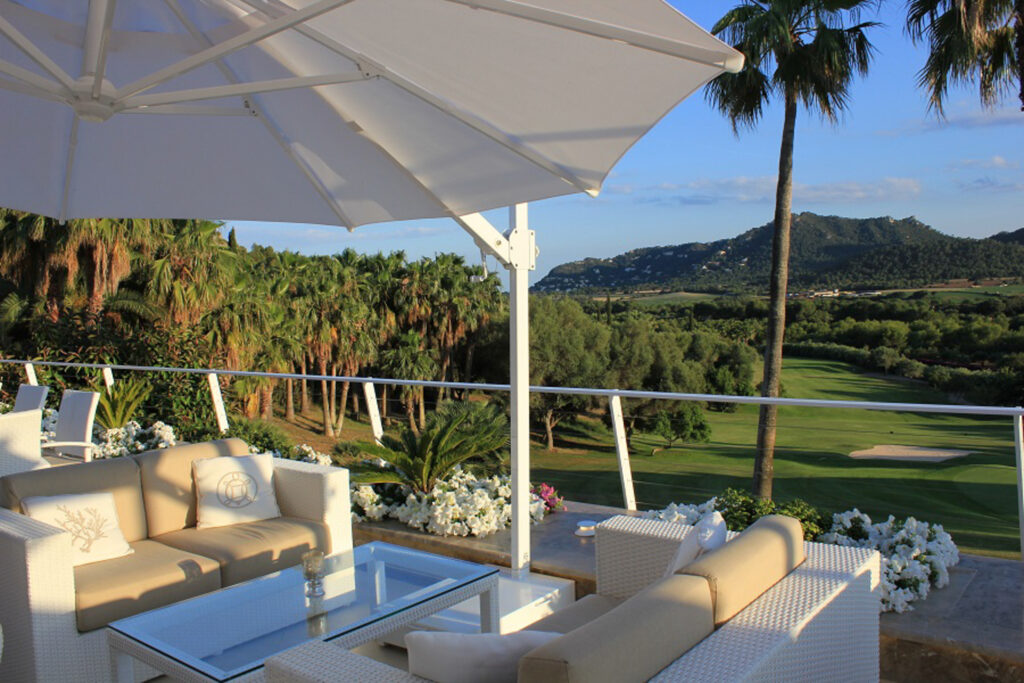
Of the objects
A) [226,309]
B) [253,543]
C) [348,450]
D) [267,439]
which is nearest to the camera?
[253,543]

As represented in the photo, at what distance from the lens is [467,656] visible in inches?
70.2

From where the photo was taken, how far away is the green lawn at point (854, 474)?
411 cm

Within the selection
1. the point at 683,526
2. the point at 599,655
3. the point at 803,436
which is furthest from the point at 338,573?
the point at 803,436

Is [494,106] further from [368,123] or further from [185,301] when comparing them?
[185,301]

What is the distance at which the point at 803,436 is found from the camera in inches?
496

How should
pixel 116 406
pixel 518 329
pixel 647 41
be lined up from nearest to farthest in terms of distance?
1. pixel 647 41
2. pixel 518 329
3. pixel 116 406

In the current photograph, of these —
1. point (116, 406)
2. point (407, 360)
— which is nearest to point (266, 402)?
point (407, 360)

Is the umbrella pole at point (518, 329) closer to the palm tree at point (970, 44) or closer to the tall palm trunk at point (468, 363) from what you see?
the palm tree at point (970, 44)

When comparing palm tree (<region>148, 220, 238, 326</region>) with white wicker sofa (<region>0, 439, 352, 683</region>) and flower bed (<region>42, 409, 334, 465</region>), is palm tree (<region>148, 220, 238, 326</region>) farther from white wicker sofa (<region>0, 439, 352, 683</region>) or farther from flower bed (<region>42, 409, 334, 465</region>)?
white wicker sofa (<region>0, 439, 352, 683</region>)

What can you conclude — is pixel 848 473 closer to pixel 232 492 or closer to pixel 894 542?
pixel 894 542

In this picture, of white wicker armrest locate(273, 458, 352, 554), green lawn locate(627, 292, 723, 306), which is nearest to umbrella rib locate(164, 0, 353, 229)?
white wicker armrest locate(273, 458, 352, 554)

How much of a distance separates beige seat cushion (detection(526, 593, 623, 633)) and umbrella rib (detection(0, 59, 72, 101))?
7.48ft

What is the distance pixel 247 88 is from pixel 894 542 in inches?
126

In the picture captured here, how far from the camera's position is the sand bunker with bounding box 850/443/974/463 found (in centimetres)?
911
